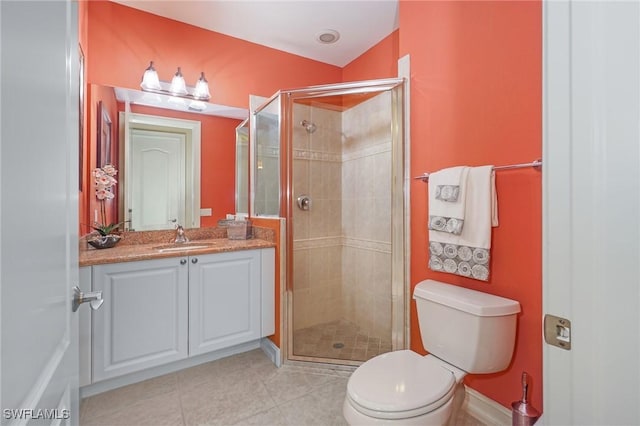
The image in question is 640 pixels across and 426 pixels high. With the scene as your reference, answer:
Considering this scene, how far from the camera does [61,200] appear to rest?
2.24ft

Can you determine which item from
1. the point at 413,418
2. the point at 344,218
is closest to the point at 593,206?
the point at 413,418

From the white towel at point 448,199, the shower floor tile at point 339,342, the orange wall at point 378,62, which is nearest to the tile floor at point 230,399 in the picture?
the shower floor tile at point 339,342

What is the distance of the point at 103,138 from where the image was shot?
210cm

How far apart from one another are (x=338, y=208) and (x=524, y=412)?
1.91 m

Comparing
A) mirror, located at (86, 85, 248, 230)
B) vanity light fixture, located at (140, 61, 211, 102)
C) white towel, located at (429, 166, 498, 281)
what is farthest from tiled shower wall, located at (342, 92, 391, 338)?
vanity light fixture, located at (140, 61, 211, 102)

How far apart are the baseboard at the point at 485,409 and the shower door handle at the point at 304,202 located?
1690mm

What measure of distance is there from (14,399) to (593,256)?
0.94 m

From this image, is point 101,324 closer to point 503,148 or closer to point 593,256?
point 593,256

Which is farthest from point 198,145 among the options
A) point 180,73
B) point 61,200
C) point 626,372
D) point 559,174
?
point 626,372

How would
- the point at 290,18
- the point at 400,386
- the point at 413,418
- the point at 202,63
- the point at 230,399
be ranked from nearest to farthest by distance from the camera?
the point at 413,418
the point at 400,386
the point at 230,399
the point at 290,18
the point at 202,63

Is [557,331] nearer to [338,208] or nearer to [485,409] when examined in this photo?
[485,409]

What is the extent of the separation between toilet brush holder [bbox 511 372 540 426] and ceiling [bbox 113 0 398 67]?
2.47 meters

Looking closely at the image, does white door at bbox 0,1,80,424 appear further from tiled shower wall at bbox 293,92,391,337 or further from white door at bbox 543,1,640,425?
tiled shower wall at bbox 293,92,391,337

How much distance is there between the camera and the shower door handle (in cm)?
256
